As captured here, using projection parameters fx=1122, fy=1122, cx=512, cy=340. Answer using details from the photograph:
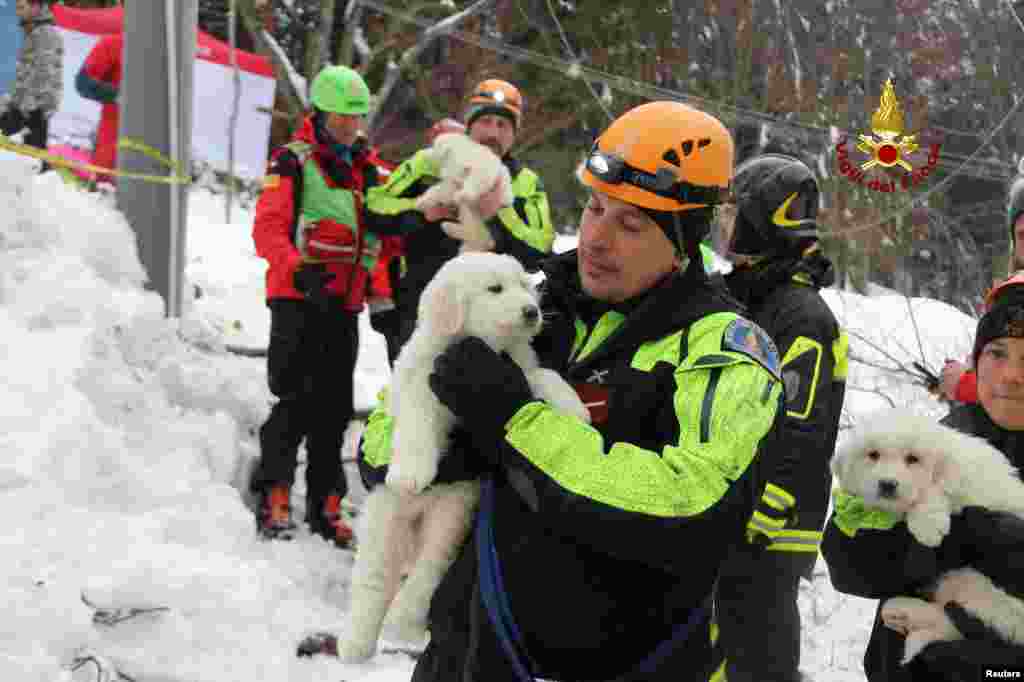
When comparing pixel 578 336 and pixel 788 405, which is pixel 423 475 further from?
pixel 788 405

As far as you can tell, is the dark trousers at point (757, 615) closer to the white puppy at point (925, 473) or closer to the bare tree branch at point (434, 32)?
the white puppy at point (925, 473)

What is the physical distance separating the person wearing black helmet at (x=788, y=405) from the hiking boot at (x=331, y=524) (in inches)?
123

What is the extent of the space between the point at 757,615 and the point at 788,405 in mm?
774

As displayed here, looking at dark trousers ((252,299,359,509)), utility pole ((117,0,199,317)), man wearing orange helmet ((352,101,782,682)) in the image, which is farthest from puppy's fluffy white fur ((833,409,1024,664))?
→ utility pole ((117,0,199,317))

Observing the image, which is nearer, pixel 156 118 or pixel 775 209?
pixel 775 209

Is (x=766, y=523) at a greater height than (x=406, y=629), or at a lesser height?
lesser

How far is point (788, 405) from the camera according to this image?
394 centimetres

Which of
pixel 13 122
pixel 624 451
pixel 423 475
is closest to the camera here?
pixel 624 451

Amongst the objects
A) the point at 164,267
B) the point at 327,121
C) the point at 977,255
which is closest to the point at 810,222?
the point at 977,255

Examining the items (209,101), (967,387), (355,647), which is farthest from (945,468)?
(209,101)

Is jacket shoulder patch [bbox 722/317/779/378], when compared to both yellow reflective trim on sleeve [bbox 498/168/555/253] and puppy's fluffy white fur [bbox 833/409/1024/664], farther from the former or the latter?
yellow reflective trim on sleeve [bbox 498/168/555/253]

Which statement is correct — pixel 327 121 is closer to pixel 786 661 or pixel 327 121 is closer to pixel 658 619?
pixel 786 661

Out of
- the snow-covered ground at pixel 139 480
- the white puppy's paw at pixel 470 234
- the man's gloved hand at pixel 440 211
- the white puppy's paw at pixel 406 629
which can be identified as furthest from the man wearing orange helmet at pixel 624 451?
the man's gloved hand at pixel 440 211

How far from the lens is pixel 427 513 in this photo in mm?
2736
